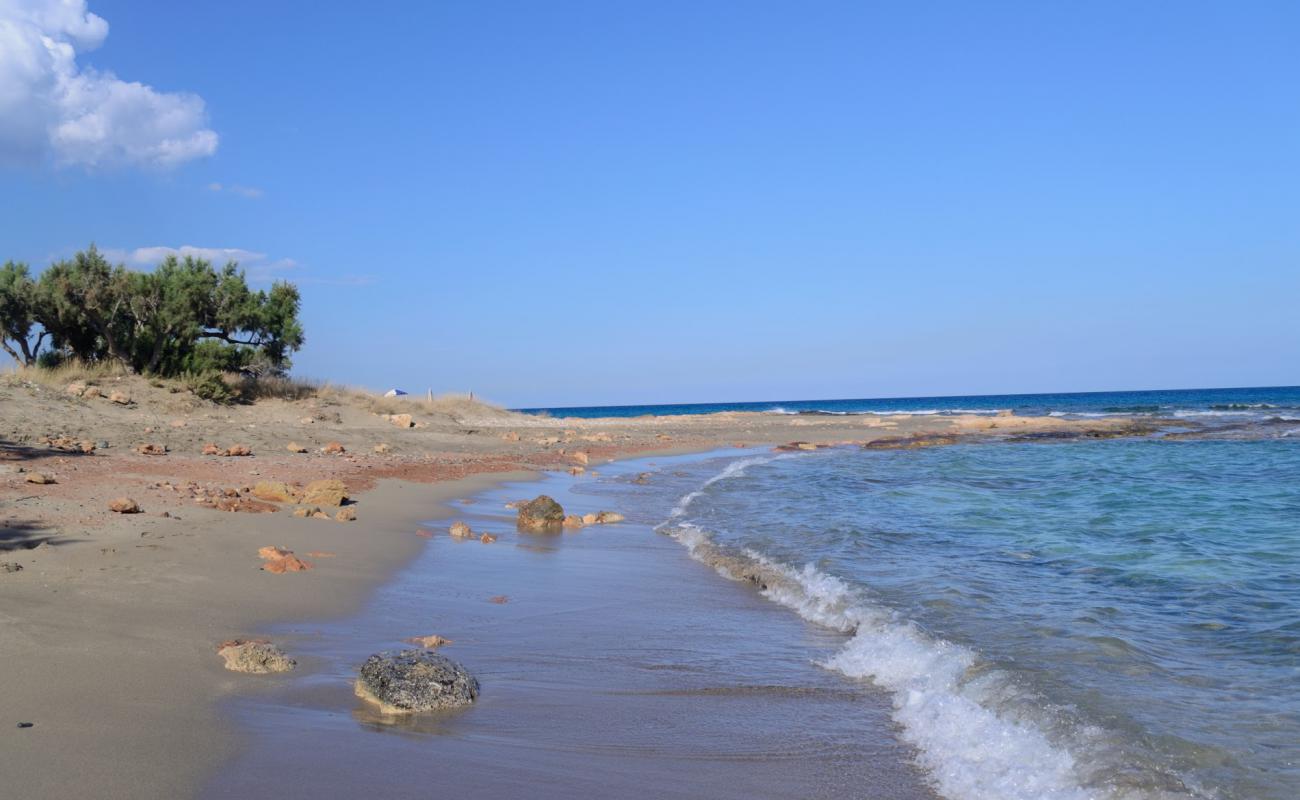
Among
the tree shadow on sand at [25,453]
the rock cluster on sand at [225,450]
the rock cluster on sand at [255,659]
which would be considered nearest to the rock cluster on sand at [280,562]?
the rock cluster on sand at [255,659]

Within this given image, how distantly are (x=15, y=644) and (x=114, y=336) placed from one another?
945 inches

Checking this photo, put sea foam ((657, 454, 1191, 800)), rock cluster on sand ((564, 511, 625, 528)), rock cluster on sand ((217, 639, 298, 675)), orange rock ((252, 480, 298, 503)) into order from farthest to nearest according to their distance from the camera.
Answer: rock cluster on sand ((564, 511, 625, 528)) < orange rock ((252, 480, 298, 503)) < rock cluster on sand ((217, 639, 298, 675)) < sea foam ((657, 454, 1191, 800))

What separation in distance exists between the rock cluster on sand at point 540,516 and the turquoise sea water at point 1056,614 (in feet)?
5.17

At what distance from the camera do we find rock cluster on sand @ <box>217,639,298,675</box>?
5391 mm

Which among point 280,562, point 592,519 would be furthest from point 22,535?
point 592,519

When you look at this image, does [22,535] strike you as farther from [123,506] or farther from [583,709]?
[583,709]

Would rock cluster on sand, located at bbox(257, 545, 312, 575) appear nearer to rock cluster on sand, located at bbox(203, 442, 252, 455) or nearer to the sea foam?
the sea foam

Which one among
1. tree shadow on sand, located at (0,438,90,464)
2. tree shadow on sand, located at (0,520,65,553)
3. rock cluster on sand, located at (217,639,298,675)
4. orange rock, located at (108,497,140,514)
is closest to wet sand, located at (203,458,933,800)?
rock cluster on sand, located at (217,639,298,675)

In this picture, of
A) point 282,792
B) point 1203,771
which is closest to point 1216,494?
point 1203,771

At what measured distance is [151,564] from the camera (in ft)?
24.7

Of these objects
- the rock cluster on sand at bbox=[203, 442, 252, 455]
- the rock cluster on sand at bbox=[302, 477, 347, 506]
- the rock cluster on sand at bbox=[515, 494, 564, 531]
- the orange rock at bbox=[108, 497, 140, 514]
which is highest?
the rock cluster on sand at bbox=[203, 442, 252, 455]

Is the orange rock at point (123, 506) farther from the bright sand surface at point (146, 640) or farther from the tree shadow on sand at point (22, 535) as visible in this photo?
the tree shadow on sand at point (22, 535)

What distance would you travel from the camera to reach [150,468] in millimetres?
13227

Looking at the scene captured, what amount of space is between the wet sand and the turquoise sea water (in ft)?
1.44
